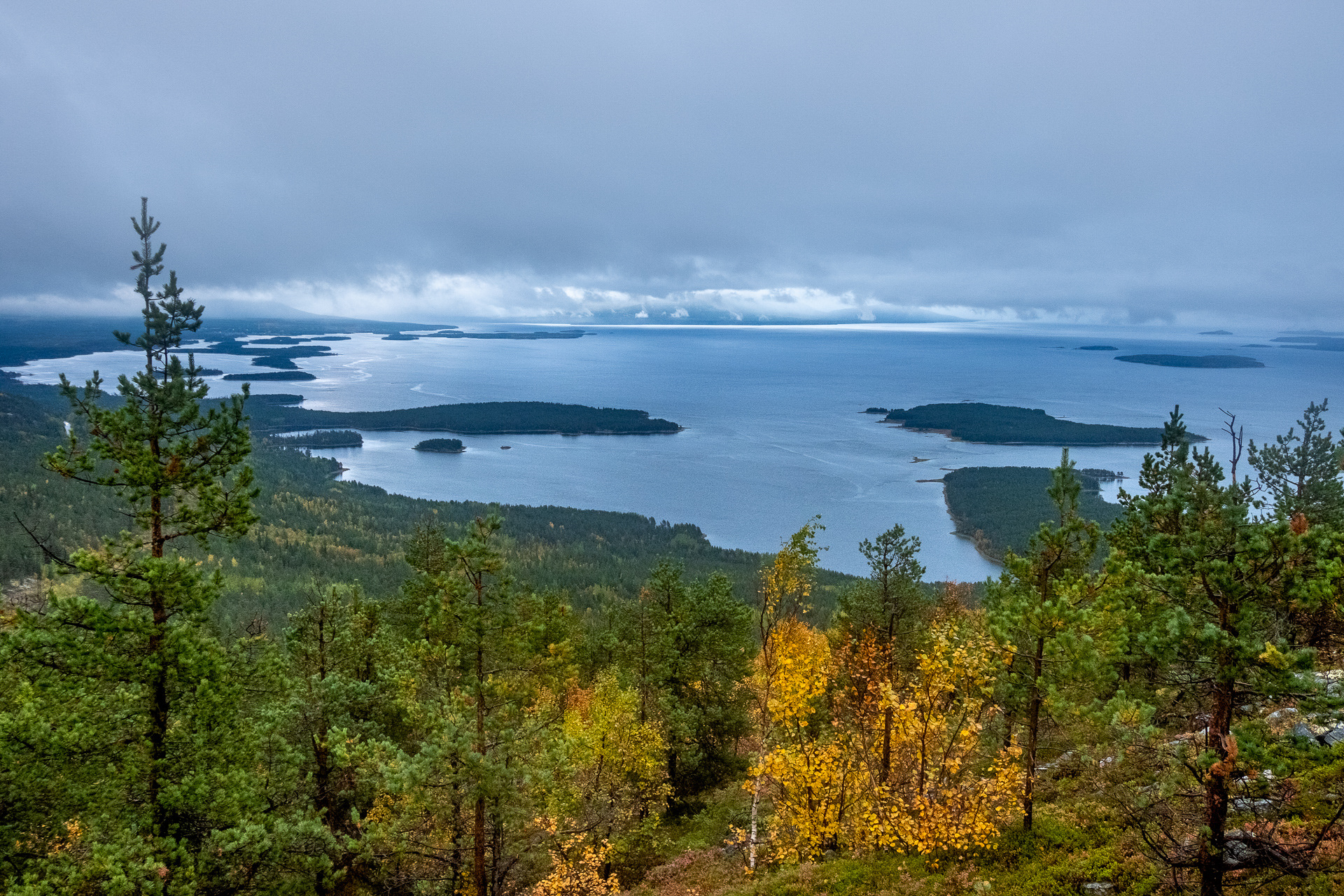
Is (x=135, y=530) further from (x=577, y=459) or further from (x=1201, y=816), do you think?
(x=577, y=459)

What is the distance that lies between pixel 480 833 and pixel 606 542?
107426 millimetres

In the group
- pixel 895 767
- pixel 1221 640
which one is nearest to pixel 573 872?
pixel 895 767

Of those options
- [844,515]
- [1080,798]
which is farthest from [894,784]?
[844,515]

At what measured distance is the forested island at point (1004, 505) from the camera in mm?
109438

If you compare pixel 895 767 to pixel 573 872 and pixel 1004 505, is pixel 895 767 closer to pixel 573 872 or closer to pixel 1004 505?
pixel 573 872

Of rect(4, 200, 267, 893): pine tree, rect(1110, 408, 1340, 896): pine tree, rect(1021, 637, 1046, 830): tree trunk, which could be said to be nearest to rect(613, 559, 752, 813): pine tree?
rect(1021, 637, 1046, 830): tree trunk

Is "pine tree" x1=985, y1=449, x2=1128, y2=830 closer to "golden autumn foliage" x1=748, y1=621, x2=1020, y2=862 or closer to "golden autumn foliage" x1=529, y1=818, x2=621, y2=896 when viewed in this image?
"golden autumn foliage" x1=748, y1=621, x2=1020, y2=862

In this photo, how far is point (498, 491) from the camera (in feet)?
514

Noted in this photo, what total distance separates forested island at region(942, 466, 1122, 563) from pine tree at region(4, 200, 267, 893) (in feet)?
330

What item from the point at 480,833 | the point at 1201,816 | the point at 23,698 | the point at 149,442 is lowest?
the point at 480,833

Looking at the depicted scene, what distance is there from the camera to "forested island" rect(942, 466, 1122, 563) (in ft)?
359

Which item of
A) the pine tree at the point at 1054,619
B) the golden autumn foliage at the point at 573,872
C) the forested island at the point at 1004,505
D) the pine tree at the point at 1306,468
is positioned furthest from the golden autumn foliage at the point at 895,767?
the forested island at the point at 1004,505

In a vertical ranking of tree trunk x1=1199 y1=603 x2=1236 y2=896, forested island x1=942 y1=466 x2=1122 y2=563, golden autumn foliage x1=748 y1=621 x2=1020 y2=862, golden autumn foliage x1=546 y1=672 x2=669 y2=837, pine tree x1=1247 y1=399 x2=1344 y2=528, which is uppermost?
pine tree x1=1247 y1=399 x2=1344 y2=528

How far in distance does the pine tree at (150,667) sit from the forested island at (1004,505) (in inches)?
3960
